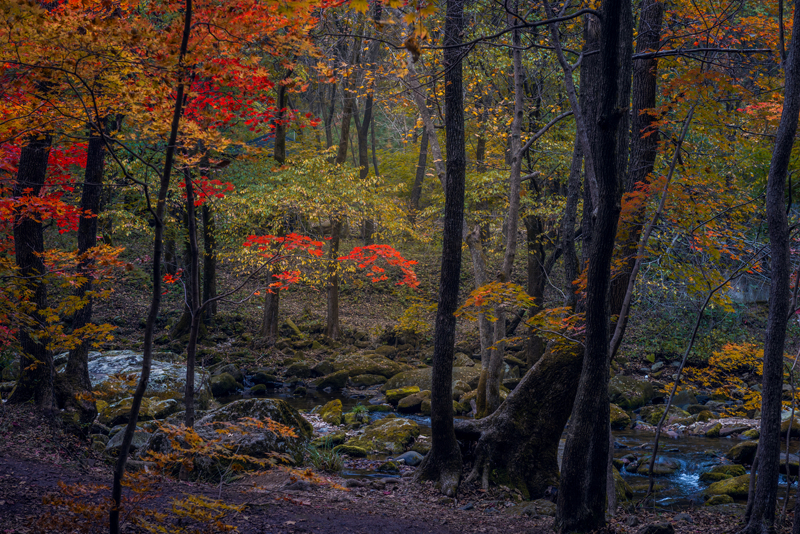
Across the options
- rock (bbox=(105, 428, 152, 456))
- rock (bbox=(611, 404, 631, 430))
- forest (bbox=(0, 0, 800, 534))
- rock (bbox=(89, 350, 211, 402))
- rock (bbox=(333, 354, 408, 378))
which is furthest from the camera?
rock (bbox=(333, 354, 408, 378))

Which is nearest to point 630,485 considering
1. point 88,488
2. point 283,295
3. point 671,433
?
point 671,433

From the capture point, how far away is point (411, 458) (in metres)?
8.38

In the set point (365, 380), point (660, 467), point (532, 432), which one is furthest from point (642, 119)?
point (365, 380)

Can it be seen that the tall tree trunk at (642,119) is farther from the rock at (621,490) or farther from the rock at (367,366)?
the rock at (367,366)

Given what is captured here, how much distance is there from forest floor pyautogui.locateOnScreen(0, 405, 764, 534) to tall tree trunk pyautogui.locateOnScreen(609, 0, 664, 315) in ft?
9.08

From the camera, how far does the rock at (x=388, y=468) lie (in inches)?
306

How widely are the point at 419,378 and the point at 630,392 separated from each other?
540 centimetres

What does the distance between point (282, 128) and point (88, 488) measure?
12.7m

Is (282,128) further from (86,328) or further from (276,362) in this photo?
(86,328)

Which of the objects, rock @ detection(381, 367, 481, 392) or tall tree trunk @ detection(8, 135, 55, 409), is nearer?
tall tree trunk @ detection(8, 135, 55, 409)

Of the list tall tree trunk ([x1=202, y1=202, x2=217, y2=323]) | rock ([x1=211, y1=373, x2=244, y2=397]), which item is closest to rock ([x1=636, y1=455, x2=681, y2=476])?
rock ([x1=211, y1=373, x2=244, y2=397])

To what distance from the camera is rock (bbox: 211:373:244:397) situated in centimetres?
1260

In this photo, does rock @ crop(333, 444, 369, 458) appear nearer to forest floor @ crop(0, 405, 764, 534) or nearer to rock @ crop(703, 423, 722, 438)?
forest floor @ crop(0, 405, 764, 534)

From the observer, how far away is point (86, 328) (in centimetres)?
497
